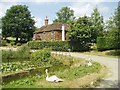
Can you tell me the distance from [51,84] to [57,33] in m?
47.8

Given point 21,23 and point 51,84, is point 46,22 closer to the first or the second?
point 21,23

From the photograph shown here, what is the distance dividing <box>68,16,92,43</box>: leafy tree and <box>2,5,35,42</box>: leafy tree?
1173 inches

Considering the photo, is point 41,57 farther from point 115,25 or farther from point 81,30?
point 81,30

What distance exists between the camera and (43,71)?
25812 mm

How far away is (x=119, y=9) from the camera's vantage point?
1436 inches

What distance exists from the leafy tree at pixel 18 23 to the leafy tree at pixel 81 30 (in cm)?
2979

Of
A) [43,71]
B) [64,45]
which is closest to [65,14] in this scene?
[64,45]

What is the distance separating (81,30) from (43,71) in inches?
868

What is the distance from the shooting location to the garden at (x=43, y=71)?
1520 centimetres

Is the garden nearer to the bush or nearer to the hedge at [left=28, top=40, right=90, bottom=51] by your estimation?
the bush

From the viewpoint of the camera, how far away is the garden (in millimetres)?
15203

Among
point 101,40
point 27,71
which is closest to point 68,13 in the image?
point 101,40

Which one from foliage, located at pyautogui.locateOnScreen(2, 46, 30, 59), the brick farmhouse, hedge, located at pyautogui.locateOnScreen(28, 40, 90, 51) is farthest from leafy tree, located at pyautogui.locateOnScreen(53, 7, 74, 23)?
foliage, located at pyautogui.locateOnScreen(2, 46, 30, 59)

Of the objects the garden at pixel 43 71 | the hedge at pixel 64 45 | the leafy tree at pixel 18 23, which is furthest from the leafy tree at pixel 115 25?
the leafy tree at pixel 18 23
